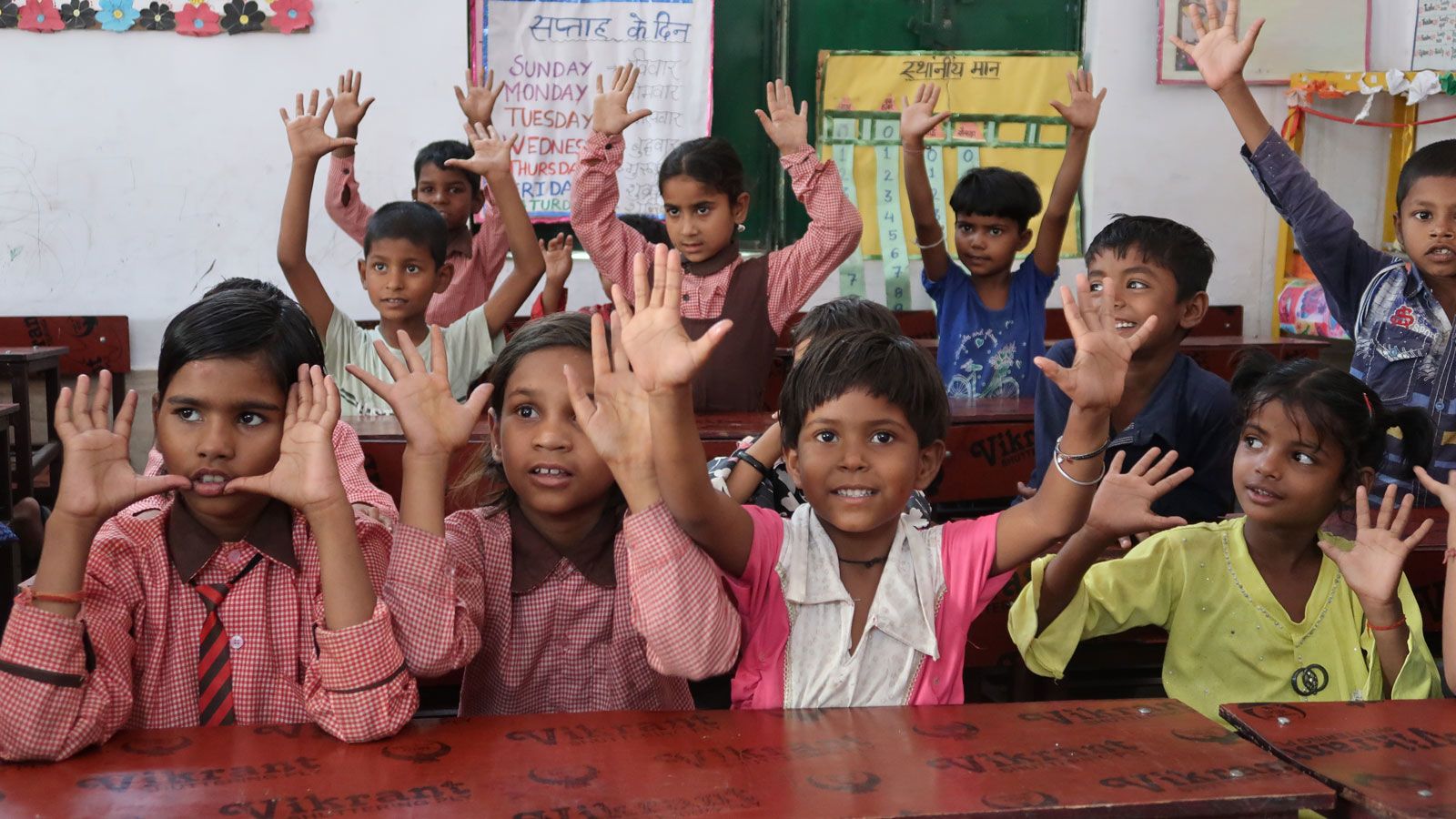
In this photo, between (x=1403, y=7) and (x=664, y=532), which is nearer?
(x=664, y=532)

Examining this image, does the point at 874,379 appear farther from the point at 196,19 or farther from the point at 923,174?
the point at 196,19

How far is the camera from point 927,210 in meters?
3.51

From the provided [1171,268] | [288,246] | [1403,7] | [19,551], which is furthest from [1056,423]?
[1403,7]

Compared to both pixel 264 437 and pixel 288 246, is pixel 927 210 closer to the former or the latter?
pixel 288 246

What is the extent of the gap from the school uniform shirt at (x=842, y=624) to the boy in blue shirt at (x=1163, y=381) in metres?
0.75

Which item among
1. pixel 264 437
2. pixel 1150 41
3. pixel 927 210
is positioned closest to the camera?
pixel 264 437

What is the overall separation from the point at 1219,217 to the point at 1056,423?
395 centimetres

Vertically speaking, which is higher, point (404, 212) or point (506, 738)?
point (404, 212)

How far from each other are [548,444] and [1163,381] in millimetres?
1341

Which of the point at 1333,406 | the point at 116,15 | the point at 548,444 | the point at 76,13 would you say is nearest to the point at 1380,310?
the point at 1333,406

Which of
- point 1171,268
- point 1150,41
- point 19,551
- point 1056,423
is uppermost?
point 1150,41

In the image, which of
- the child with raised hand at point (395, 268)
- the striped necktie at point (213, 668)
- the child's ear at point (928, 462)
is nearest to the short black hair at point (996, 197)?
the child with raised hand at point (395, 268)

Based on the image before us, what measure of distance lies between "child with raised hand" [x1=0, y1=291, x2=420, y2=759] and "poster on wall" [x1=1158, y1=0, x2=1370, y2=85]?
5.14 meters

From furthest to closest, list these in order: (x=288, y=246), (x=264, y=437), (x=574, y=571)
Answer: (x=288, y=246), (x=574, y=571), (x=264, y=437)
